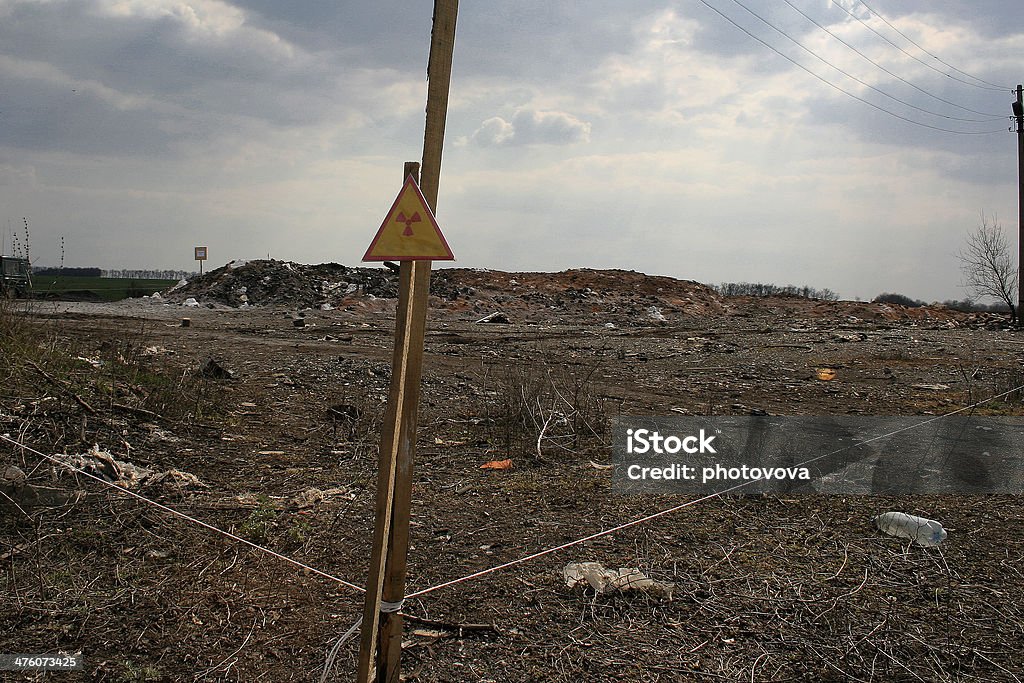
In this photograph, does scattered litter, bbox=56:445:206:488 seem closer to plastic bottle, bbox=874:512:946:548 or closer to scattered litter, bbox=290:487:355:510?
Result: scattered litter, bbox=290:487:355:510

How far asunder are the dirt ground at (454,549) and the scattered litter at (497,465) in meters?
0.06

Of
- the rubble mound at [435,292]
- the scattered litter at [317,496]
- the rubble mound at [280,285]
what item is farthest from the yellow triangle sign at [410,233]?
the rubble mound at [280,285]

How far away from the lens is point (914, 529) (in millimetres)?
3490

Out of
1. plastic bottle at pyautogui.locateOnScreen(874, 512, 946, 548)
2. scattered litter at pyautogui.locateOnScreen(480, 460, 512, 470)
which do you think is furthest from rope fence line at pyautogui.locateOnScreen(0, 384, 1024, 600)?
scattered litter at pyautogui.locateOnScreen(480, 460, 512, 470)

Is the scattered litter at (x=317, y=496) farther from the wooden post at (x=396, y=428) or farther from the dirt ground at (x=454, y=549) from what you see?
the wooden post at (x=396, y=428)

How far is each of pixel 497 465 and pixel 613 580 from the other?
6.15 feet

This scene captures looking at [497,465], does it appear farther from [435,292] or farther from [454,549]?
[435,292]

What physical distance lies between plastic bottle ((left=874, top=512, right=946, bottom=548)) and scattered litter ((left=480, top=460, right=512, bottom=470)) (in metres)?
2.16

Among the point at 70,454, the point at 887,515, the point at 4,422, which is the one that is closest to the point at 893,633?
the point at 887,515

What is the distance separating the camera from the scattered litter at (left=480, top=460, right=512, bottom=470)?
4.75m

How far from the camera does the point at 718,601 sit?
288 centimetres

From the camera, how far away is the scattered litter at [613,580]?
2.93 m

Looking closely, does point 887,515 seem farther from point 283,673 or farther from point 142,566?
point 142,566

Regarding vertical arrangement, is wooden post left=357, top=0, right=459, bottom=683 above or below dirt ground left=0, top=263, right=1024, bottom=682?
above
